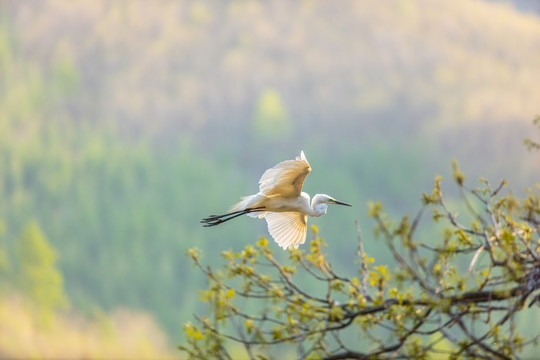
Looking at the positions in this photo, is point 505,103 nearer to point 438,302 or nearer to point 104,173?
point 104,173

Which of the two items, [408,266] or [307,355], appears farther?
[307,355]

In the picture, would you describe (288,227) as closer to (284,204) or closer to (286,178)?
(284,204)

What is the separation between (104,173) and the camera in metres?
22.7

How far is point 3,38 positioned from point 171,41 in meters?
5.54

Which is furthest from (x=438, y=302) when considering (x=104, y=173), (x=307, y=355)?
(x=104, y=173)

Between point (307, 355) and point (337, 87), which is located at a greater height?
→ point (337, 87)

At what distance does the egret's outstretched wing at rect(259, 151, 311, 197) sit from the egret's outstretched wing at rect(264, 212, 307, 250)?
14.3 inches

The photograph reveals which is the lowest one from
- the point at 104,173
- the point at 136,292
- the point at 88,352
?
the point at 88,352

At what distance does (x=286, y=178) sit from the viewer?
4.49 meters

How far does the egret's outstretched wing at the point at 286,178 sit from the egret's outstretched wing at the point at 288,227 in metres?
0.36

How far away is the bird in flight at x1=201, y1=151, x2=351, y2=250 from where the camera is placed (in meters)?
4.39

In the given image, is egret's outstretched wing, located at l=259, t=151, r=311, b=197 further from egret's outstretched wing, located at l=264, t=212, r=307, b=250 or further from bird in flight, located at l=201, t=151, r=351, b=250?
egret's outstretched wing, located at l=264, t=212, r=307, b=250

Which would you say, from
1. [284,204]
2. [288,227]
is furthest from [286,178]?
[288,227]

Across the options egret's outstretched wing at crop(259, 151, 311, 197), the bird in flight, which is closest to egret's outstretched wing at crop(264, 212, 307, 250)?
the bird in flight
